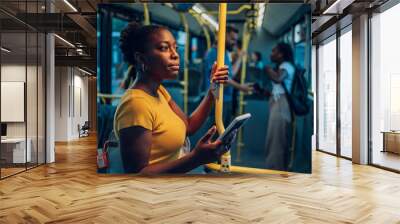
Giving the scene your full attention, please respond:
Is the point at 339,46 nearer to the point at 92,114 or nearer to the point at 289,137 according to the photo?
the point at 289,137

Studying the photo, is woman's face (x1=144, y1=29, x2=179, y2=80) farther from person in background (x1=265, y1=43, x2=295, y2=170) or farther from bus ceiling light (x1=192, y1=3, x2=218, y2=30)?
person in background (x1=265, y1=43, x2=295, y2=170)

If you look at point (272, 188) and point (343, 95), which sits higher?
point (343, 95)

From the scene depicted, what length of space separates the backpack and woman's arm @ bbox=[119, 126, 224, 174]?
1474 millimetres

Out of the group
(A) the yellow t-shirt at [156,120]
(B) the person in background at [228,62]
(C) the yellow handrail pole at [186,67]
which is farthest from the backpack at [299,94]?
(A) the yellow t-shirt at [156,120]

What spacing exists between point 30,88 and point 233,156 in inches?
179

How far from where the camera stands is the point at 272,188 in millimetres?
5711

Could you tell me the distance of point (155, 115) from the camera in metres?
6.50

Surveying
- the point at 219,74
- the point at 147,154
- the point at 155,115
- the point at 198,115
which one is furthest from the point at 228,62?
the point at 147,154

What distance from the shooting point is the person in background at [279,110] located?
669 centimetres

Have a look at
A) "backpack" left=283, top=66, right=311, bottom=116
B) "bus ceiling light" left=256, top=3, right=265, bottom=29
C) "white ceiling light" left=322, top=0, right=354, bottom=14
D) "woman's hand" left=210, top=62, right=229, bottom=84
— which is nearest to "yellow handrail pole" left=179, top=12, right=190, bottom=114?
"woman's hand" left=210, top=62, right=229, bottom=84

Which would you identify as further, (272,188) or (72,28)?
(72,28)

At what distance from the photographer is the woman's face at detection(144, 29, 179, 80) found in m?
6.57

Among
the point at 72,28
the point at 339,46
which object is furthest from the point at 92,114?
the point at 339,46

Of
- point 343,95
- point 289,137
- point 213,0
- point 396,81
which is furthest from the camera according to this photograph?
point 343,95
